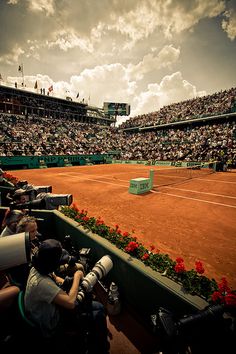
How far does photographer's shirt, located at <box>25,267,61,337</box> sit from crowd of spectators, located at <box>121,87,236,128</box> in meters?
43.7

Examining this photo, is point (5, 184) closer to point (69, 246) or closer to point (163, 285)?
point (69, 246)

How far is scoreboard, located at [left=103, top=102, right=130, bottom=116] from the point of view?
2650 inches

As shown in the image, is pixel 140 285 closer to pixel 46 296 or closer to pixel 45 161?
pixel 46 296

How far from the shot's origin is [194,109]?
147 feet

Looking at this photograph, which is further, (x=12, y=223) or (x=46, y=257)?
(x=12, y=223)

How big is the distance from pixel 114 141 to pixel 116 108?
820 inches

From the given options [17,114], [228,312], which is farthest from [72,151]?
[228,312]

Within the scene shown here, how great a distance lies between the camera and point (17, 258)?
2455mm

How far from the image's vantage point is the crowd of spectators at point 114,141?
32969 mm

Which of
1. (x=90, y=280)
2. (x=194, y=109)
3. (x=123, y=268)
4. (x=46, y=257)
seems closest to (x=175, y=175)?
(x=123, y=268)

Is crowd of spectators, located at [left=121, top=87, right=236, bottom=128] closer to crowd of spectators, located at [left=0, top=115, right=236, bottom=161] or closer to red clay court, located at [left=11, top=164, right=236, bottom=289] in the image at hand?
crowd of spectators, located at [left=0, top=115, right=236, bottom=161]

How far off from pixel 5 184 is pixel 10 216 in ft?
30.4

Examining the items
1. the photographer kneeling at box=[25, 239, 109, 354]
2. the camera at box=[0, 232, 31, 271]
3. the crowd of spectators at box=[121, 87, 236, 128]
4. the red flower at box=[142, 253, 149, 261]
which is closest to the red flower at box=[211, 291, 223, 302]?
the red flower at box=[142, 253, 149, 261]

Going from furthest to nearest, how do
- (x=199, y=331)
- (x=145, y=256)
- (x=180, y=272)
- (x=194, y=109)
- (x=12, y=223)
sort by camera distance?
(x=194, y=109) < (x=12, y=223) < (x=145, y=256) < (x=180, y=272) < (x=199, y=331)
